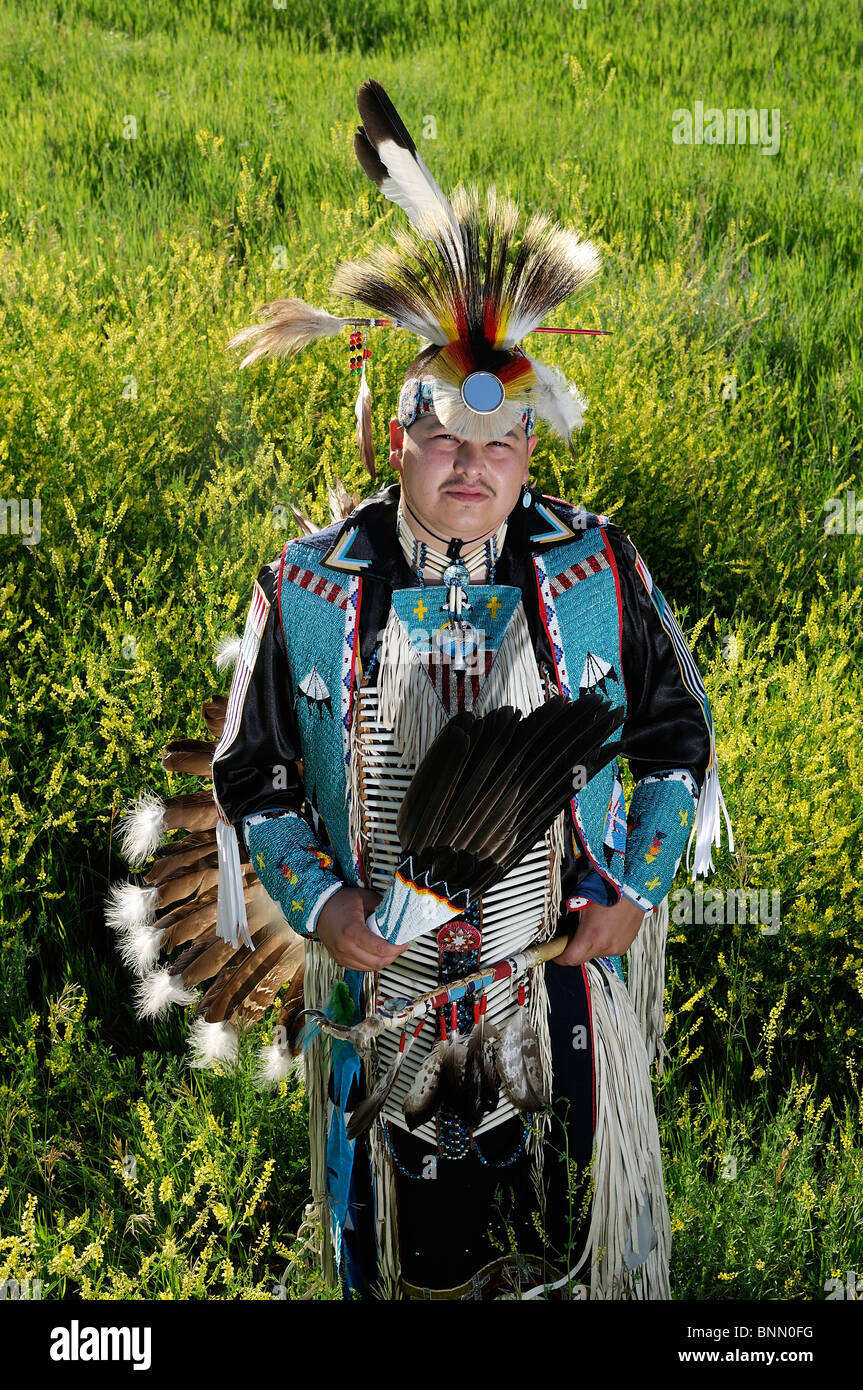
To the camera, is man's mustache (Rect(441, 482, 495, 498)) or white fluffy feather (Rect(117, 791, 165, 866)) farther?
white fluffy feather (Rect(117, 791, 165, 866))

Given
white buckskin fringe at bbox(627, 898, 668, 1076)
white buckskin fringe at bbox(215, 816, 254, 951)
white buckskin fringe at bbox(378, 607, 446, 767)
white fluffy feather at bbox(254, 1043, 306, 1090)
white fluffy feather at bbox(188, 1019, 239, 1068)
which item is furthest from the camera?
white fluffy feather at bbox(188, 1019, 239, 1068)

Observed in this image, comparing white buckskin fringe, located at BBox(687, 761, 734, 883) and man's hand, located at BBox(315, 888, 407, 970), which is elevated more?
white buckskin fringe, located at BBox(687, 761, 734, 883)

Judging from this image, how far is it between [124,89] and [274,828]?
6988 mm

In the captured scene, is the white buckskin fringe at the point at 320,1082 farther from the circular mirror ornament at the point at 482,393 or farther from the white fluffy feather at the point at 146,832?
the circular mirror ornament at the point at 482,393

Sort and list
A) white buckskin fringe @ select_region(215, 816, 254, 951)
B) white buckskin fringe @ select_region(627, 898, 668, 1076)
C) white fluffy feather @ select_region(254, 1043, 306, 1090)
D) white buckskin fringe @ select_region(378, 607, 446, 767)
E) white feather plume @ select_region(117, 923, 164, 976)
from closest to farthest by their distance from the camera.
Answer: white buckskin fringe @ select_region(378, 607, 446, 767)
white buckskin fringe @ select_region(215, 816, 254, 951)
white buckskin fringe @ select_region(627, 898, 668, 1076)
white fluffy feather @ select_region(254, 1043, 306, 1090)
white feather plume @ select_region(117, 923, 164, 976)

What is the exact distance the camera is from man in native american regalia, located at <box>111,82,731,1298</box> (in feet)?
6.47

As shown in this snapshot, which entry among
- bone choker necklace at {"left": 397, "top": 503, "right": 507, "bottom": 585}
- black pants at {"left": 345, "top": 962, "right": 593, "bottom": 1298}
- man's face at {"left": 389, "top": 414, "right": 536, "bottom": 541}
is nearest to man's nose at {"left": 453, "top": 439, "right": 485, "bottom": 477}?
man's face at {"left": 389, "top": 414, "right": 536, "bottom": 541}

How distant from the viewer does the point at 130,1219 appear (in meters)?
2.69

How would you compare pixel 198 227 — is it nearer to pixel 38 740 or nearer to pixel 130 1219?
pixel 38 740

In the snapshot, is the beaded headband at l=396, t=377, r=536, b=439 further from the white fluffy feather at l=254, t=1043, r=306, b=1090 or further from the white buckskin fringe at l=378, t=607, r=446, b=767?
the white fluffy feather at l=254, t=1043, r=306, b=1090

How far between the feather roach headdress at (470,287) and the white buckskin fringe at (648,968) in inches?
37.8

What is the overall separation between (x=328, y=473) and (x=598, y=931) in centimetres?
203

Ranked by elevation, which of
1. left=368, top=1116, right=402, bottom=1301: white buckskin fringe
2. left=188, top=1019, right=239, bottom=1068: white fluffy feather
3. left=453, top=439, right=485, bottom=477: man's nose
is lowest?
left=368, top=1116, right=402, bottom=1301: white buckskin fringe

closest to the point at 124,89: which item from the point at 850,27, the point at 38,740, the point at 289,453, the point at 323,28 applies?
the point at 323,28
